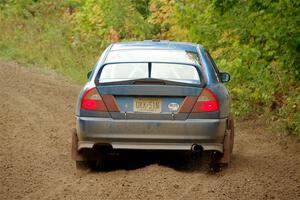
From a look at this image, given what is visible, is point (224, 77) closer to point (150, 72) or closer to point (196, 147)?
point (150, 72)

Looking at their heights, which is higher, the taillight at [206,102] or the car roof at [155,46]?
the car roof at [155,46]

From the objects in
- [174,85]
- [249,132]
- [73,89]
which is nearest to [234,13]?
[249,132]

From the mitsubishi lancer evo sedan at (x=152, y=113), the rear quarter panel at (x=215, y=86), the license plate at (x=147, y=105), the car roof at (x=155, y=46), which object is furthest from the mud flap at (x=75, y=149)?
the rear quarter panel at (x=215, y=86)

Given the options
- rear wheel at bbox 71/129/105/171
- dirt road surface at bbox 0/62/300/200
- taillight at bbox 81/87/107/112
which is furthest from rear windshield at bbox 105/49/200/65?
dirt road surface at bbox 0/62/300/200

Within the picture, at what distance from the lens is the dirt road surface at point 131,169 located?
7621 millimetres

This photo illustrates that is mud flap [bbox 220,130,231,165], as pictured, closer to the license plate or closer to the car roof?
the license plate

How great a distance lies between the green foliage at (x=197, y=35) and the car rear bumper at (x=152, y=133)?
3.45 m

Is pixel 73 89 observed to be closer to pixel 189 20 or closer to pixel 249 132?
pixel 189 20

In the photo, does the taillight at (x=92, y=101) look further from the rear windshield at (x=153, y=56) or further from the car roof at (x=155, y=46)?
the car roof at (x=155, y=46)

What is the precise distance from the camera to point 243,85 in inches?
592

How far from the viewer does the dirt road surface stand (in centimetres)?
762

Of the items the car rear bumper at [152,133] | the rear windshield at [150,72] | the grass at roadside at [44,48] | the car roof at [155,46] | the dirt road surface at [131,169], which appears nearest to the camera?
the dirt road surface at [131,169]

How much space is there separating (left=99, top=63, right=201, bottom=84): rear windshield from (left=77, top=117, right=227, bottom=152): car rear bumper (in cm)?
51

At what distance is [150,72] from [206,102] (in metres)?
0.77
